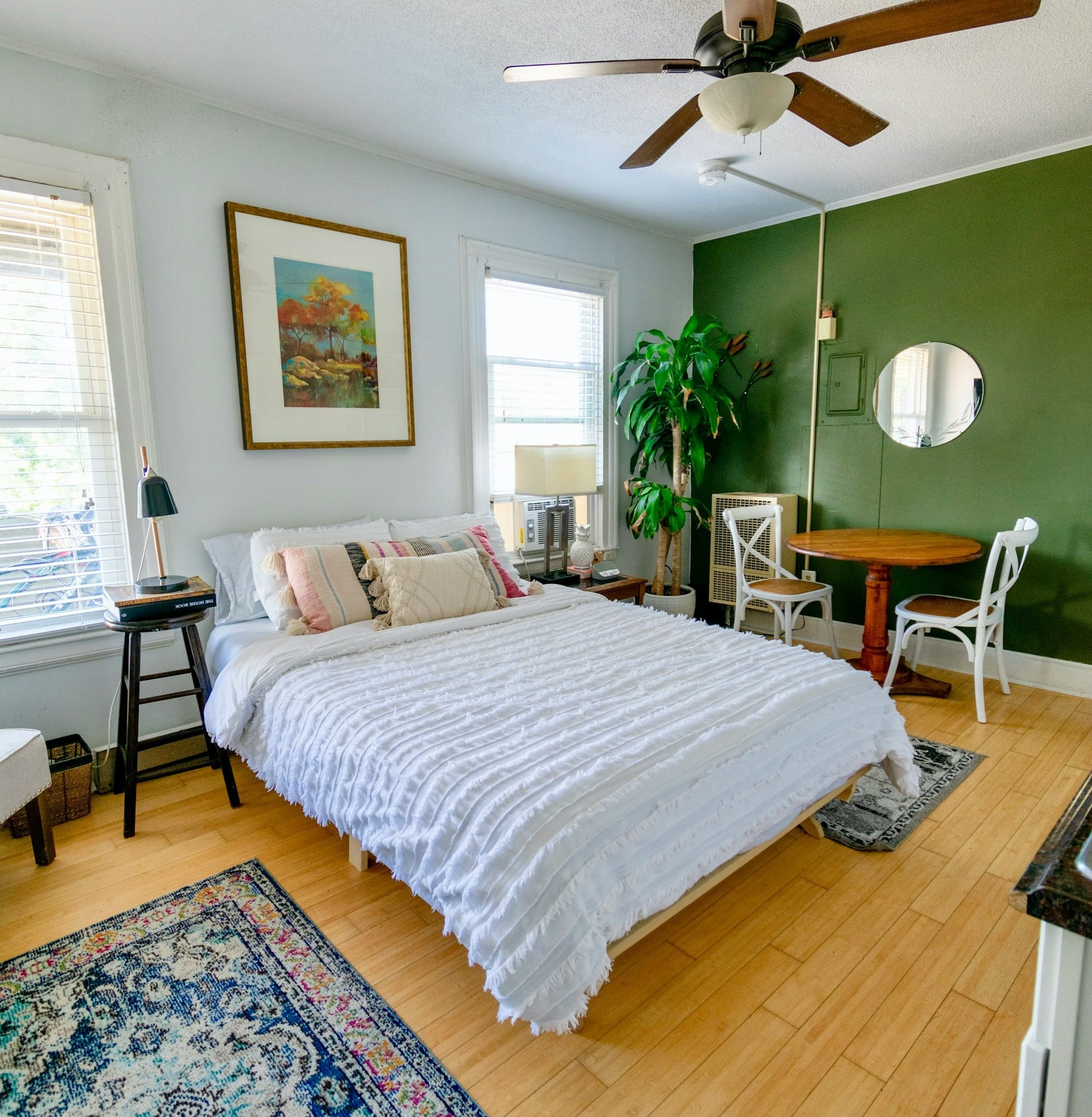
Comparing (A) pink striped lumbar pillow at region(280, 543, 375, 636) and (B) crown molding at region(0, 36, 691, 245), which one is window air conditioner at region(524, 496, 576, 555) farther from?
(B) crown molding at region(0, 36, 691, 245)

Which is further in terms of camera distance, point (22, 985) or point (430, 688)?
point (430, 688)

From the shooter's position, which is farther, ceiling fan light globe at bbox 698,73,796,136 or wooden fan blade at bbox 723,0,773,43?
ceiling fan light globe at bbox 698,73,796,136

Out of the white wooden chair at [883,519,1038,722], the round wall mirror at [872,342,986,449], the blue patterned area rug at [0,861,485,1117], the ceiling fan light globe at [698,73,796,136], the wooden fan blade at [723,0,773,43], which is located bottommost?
the blue patterned area rug at [0,861,485,1117]

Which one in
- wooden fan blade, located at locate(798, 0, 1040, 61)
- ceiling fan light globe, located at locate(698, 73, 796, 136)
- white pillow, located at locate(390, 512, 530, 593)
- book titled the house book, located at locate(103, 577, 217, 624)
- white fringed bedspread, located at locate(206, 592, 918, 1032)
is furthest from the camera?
white pillow, located at locate(390, 512, 530, 593)

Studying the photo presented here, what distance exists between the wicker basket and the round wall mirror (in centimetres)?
431

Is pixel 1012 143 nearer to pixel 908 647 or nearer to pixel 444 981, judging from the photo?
pixel 908 647

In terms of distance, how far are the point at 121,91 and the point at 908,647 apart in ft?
15.1

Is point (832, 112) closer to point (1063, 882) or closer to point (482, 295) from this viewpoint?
point (482, 295)

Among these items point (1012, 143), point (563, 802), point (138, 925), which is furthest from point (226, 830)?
point (1012, 143)

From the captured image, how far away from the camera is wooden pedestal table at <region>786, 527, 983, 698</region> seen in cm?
336

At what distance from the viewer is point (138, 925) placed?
1.94 meters

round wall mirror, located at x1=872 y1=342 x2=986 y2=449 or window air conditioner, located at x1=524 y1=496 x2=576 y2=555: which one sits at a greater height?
round wall mirror, located at x1=872 y1=342 x2=986 y2=449

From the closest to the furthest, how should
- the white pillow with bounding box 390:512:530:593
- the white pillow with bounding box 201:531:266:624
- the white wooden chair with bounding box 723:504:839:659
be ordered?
the white pillow with bounding box 201:531:266:624
the white pillow with bounding box 390:512:530:593
the white wooden chair with bounding box 723:504:839:659

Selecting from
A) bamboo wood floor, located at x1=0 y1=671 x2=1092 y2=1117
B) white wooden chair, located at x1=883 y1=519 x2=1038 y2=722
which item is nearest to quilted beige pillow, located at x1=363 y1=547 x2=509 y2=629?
bamboo wood floor, located at x1=0 y1=671 x2=1092 y2=1117
